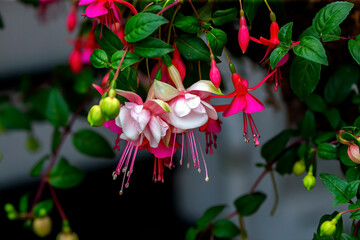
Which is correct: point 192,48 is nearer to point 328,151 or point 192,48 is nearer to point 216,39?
point 216,39

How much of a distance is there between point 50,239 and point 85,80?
0.60 meters

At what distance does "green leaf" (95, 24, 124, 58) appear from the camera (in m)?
0.52

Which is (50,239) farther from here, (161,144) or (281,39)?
(281,39)

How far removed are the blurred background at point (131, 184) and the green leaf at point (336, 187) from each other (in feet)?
1.80

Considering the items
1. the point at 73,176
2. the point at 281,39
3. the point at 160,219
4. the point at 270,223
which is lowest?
the point at 160,219

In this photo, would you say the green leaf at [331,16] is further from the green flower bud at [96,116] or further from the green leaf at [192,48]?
the green flower bud at [96,116]

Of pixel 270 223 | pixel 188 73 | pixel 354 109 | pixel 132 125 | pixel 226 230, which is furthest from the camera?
pixel 270 223

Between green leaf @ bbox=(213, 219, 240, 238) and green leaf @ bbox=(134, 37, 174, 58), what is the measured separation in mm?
482

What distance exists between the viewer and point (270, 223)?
125cm

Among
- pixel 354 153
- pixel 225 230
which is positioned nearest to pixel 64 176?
pixel 225 230

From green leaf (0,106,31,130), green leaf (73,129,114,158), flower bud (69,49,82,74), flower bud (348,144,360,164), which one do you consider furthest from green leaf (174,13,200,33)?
green leaf (0,106,31,130)

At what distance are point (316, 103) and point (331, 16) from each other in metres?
0.24

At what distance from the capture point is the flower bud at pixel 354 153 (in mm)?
524

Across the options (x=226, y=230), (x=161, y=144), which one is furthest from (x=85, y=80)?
(x=161, y=144)
